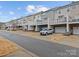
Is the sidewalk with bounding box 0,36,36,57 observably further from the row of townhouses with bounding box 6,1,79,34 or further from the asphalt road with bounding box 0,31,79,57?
the row of townhouses with bounding box 6,1,79,34

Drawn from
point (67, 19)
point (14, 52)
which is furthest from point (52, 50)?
point (67, 19)

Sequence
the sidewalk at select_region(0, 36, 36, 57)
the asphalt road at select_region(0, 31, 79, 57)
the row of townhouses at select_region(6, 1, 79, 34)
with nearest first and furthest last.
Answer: the sidewalk at select_region(0, 36, 36, 57), the asphalt road at select_region(0, 31, 79, 57), the row of townhouses at select_region(6, 1, 79, 34)

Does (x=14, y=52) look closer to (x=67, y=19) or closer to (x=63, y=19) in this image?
(x=67, y=19)

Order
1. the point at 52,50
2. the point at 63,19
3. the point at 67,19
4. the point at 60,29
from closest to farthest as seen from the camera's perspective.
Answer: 1. the point at 52,50
2. the point at 67,19
3. the point at 63,19
4. the point at 60,29

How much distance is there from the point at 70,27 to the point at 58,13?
33.0ft

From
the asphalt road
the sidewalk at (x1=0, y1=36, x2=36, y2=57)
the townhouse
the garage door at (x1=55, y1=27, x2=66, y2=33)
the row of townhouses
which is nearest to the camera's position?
the sidewalk at (x1=0, y1=36, x2=36, y2=57)

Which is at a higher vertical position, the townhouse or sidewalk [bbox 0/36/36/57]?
the townhouse

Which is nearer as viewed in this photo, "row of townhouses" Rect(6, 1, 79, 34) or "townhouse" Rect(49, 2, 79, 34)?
"townhouse" Rect(49, 2, 79, 34)

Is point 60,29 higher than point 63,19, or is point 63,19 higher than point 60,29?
point 63,19

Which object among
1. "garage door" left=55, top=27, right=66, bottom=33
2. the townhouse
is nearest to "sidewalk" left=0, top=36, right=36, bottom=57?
the townhouse

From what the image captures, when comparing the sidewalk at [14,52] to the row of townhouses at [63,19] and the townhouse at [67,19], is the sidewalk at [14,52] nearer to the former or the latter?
the townhouse at [67,19]

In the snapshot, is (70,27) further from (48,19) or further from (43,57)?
(43,57)

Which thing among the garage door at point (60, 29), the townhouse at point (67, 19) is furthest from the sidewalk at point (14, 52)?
the garage door at point (60, 29)

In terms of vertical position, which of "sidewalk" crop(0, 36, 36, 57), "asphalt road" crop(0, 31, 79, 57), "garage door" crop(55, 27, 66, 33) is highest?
"garage door" crop(55, 27, 66, 33)
